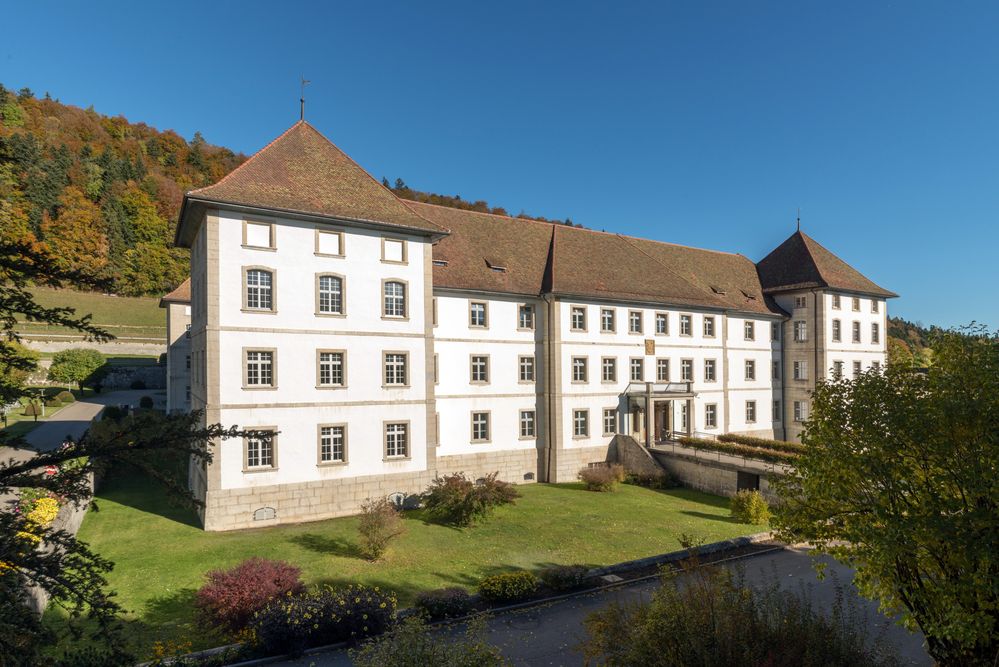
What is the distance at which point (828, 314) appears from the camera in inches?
1516

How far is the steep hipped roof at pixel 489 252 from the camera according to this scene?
91.8 feet

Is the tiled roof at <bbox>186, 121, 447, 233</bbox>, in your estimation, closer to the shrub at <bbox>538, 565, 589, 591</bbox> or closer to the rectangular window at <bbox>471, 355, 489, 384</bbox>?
the rectangular window at <bbox>471, 355, 489, 384</bbox>

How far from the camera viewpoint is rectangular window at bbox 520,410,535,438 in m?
29.2

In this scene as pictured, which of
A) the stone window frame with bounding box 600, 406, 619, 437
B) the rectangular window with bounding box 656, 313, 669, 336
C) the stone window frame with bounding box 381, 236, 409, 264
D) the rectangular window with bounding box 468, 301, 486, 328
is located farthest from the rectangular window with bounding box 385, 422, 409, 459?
the rectangular window with bounding box 656, 313, 669, 336

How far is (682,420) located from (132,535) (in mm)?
27995

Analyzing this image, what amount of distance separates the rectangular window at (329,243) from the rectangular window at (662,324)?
1945 cm

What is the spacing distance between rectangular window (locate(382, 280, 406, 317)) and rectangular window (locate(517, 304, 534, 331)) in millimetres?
7570

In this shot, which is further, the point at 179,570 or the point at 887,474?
the point at 179,570

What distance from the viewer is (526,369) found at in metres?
29.4

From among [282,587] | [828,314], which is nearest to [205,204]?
[282,587]

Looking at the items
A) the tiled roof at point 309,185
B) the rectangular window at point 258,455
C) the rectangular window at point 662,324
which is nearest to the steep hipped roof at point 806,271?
the rectangular window at point 662,324

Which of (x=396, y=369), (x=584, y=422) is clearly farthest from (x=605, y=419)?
(x=396, y=369)

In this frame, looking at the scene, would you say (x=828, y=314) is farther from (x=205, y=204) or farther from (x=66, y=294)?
(x=66, y=294)

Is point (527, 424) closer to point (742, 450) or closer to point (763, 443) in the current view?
point (742, 450)
